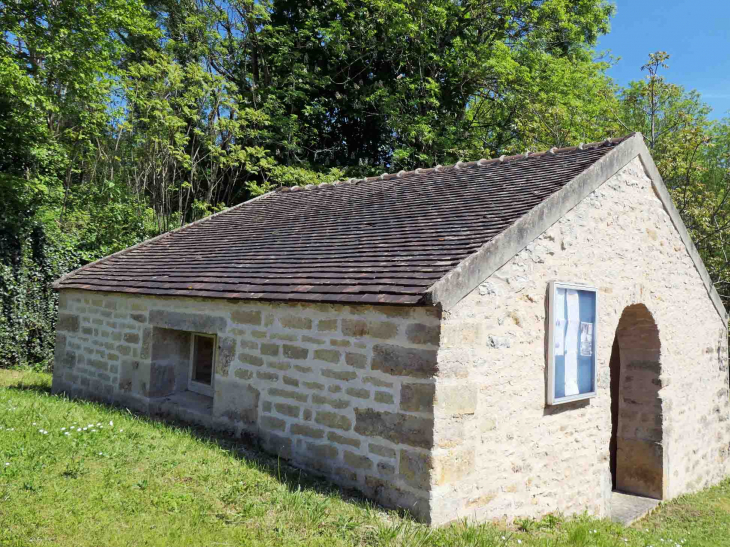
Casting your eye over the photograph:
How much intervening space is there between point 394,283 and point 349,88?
14.6 m

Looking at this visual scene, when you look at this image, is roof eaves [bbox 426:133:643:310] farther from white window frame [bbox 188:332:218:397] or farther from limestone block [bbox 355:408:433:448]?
white window frame [bbox 188:332:218:397]

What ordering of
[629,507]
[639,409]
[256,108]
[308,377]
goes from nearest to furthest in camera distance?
1. [308,377]
2. [629,507]
3. [639,409]
4. [256,108]

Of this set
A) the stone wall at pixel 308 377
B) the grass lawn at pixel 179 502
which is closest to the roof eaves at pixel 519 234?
the stone wall at pixel 308 377

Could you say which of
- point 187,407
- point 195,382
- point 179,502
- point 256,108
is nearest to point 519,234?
point 179,502

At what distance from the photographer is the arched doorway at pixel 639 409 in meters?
7.56

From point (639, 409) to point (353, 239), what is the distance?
4.81m

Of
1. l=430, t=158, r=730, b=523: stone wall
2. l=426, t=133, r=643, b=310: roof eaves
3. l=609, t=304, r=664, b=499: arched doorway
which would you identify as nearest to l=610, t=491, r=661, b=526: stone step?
l=609, t=304, r=664, b=499: arched doorway

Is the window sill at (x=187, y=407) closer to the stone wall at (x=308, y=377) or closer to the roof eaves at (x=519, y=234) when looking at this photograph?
the stone wall at (x=308, y=377)

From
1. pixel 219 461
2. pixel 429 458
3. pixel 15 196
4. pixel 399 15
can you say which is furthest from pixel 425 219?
pixel 399 15

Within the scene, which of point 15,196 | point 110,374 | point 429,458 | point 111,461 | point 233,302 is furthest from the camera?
point 15,196

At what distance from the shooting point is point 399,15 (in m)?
16.4

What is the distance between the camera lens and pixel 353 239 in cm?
675

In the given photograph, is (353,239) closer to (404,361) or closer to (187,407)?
(404,361)

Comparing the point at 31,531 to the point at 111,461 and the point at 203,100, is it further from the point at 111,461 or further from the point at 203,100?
the point at 203,100
